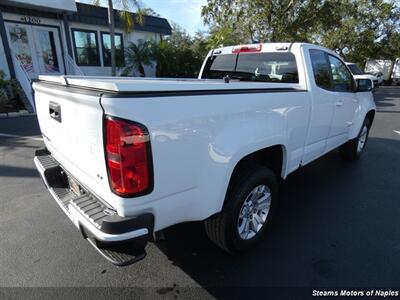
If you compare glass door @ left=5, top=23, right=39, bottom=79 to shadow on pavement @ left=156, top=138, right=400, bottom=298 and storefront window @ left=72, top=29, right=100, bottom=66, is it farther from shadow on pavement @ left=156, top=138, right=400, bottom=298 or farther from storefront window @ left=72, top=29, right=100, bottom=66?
shadow on pavement @ left=156, top=138, right=400, bottom=298

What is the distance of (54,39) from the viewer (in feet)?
42.8

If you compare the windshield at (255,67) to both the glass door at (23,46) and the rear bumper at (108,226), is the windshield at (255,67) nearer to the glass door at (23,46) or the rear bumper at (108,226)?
the rear bumper at (108,226)

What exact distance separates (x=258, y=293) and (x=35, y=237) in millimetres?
2350

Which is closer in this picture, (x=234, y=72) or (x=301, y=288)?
(x=301, y=288)

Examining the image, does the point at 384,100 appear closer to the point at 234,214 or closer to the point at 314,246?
the point at 314,246

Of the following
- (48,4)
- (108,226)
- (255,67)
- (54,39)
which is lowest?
(108,226)

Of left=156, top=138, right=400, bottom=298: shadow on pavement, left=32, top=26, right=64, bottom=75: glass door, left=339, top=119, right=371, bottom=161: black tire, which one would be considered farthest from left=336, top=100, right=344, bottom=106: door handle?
left=32, top=26, right=64, bottom=75: glass door

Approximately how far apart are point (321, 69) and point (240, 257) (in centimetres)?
256

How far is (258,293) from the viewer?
91.7 inches

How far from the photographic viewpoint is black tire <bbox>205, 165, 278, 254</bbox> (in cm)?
245

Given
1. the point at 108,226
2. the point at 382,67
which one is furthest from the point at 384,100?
the point at 382,67

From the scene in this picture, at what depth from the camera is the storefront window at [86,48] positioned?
1414 centimetres

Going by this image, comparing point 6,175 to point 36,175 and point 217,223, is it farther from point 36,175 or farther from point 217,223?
point 217,223

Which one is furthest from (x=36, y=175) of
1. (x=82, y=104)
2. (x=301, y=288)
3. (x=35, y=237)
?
(x=301, y=288)
